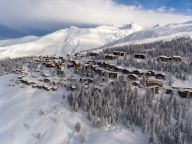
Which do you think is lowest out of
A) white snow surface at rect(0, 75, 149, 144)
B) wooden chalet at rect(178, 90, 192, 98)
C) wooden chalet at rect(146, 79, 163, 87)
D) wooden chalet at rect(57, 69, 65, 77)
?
white snow surface at rect(0, 75, 149, 144)

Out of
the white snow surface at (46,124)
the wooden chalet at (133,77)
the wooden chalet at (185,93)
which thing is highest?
the wooden chalet at (133,77)

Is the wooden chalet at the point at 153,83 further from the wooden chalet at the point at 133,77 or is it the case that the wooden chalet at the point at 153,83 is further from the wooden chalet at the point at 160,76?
the wooden chalet at the point at 160,76

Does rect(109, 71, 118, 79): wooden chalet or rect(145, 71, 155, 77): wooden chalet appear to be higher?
rect(109, 71, 118, 79): wooden chalet

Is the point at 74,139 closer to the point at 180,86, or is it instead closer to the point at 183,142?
the point at 183,142

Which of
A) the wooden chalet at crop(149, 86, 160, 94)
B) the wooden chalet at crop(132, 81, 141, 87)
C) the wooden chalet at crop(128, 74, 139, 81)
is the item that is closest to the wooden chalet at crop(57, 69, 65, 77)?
the wooden chalet at crop(128, 74, 139, 81)

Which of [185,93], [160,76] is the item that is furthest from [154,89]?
[160,76]

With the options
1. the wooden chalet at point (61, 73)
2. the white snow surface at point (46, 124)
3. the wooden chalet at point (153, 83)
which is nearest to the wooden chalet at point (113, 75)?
the wooden chalet at point (153, 83)

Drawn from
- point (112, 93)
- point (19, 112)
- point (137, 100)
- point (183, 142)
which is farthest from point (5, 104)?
point (183, 142)

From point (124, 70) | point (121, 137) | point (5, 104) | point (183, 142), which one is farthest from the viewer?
point (124, 70)

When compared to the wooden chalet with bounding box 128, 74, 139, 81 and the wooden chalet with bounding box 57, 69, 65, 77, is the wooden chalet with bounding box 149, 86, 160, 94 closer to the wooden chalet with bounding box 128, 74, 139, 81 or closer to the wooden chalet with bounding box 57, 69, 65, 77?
the wooden chalet with bounding box 128, 74, 139, 81
